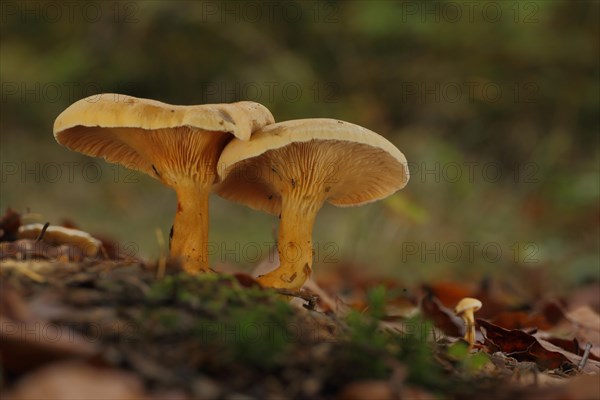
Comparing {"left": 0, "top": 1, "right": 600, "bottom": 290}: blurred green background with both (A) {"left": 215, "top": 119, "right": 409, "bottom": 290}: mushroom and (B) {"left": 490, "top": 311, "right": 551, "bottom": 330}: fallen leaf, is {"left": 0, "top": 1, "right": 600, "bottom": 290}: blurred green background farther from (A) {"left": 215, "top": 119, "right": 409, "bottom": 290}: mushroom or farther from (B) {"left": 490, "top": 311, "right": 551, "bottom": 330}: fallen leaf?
(A) {"left": 215, "top": 119, "right": 409, "bottom": 290}: mushroom

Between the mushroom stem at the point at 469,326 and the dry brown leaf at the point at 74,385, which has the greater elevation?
the dry brown leaf at the point at 74,385

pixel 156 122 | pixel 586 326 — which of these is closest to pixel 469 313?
pixel 586 326

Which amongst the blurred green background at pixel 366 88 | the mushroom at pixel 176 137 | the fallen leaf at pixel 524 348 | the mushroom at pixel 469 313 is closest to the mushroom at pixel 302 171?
the mushroom at pixel 176 137

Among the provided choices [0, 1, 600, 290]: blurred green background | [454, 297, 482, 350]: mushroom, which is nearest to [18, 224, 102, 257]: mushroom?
[454, 297, 482, 350]: mushroom

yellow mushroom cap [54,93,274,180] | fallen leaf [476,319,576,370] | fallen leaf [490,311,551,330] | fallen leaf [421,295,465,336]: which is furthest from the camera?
fallen leaf [490,311,551,330]

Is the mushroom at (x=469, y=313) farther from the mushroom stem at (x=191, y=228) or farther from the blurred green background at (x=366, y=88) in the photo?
the blurred green background at (x=366, y=88)

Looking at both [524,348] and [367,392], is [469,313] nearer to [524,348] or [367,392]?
[524,348]
